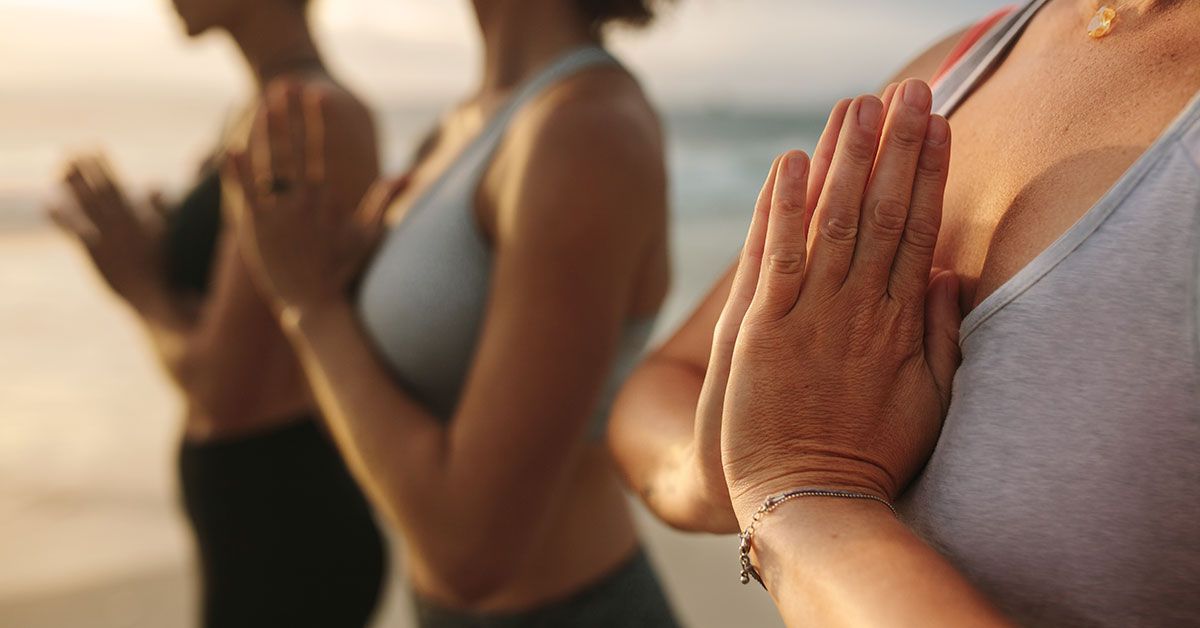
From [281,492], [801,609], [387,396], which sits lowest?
[281,492]

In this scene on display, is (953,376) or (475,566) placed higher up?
(953,376)

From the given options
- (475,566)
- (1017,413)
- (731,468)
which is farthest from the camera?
(475,566)

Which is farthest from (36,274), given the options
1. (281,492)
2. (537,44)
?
(537,44)

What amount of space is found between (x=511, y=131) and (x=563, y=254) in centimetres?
27

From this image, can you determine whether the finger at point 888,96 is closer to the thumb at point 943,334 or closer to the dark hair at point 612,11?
the thumb at point 943,334

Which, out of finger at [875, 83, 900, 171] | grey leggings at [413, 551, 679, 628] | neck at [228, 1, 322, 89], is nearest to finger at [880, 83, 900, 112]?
finger at [875, 83, 900, 171]

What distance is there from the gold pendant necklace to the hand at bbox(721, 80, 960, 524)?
184 mm

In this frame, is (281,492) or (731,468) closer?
(731,468)

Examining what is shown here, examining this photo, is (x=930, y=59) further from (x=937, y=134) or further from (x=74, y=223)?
(x=74, y=223)

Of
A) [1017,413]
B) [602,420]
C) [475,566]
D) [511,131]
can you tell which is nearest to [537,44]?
[511,131]

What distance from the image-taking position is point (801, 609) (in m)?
0.72

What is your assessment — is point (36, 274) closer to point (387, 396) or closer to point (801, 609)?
point (387, 396)

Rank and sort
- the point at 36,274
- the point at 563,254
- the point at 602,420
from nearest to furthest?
the point at 563,254 → the point at 602,420 → the point at 36,274

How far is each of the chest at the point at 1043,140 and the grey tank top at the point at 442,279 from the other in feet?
2.59
